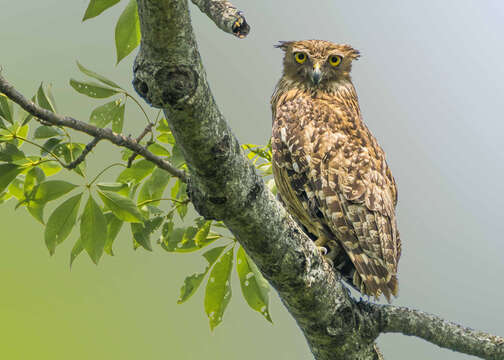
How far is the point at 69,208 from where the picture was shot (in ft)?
6.63

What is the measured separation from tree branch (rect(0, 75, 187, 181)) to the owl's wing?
845 millimetres

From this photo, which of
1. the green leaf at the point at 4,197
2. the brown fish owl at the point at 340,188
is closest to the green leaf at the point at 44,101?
the green leaf at the point at 4,197

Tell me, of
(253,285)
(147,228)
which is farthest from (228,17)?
(253,285)

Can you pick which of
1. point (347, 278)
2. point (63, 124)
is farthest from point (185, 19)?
point (347, 278)

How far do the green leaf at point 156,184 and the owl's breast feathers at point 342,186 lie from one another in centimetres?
72

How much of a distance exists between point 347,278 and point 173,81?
1.83m

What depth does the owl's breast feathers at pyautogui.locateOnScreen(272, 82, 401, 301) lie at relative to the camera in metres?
2.53

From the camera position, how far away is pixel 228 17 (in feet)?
3.92

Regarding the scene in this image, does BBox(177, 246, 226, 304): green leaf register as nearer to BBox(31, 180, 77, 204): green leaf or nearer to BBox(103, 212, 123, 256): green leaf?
BBox(103, 212, 123, 256): green leaf

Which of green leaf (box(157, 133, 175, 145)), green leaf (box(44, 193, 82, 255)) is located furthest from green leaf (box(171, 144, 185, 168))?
green leaf (box(44, 193, 82, 255))

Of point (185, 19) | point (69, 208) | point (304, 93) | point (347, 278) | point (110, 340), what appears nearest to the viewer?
point (185, 19)

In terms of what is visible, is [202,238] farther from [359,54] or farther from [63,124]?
[359,54]

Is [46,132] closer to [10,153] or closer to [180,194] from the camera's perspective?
[10,153]

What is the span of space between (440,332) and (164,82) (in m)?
1.45
